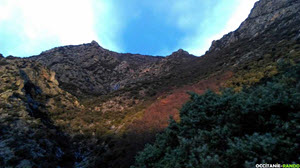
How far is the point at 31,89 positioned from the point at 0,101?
31.7ft

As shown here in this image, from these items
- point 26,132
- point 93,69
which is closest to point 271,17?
point 26,132

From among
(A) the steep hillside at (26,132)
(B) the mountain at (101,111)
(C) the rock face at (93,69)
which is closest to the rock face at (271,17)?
(B) the mountain at (101,111)

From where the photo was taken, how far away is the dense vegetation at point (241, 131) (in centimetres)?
354

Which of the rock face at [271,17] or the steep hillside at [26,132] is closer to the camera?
the steep hillside at [26,132]

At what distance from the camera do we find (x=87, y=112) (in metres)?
27.4

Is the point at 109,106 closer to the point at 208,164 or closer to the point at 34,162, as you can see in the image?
the point at 34,162

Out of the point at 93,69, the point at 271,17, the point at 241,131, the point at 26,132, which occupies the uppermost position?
the point at 93,69

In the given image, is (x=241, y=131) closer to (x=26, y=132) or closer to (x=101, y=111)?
(x=26, y=132)

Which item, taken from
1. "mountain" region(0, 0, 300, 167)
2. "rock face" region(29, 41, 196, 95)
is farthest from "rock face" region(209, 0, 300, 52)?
"rock face" region(29, 41, 196, 95)

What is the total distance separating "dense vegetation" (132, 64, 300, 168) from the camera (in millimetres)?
3545

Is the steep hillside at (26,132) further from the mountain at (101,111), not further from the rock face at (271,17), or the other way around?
the rock face at (271,17)

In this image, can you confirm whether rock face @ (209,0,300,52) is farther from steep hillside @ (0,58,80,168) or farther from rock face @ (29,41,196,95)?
steep hillside @ (0,58,80,168)

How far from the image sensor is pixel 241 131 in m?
5.02

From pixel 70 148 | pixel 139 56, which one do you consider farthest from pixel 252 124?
pixel 139 56
